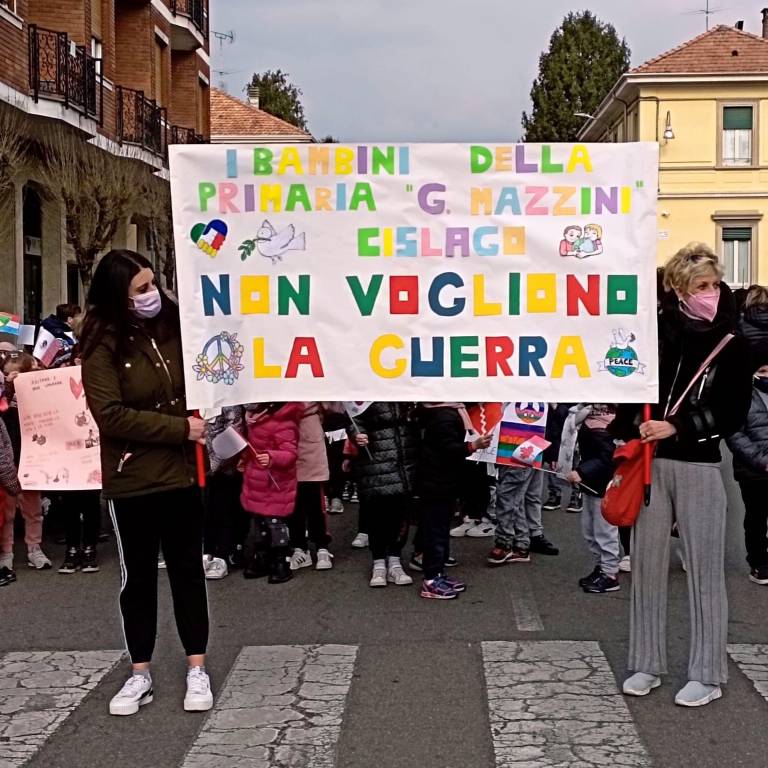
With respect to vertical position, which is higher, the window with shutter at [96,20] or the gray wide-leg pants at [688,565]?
the window with shutter at [96,20]

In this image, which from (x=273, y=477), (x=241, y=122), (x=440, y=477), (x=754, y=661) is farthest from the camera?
(x=241, y=122)

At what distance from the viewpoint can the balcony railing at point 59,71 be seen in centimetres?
1936

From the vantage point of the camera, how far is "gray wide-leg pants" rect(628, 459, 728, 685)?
5.28 m

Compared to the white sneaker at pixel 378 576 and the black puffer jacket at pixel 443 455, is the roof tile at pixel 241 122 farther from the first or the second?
the black puffer jacket at pixel 443 455

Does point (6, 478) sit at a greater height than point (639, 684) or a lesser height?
greater

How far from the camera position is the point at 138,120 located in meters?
25.7

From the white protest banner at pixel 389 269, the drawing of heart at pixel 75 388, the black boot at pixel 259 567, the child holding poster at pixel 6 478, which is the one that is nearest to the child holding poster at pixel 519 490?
the black boot at pixel 259 567

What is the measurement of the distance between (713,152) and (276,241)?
39264 millimetres

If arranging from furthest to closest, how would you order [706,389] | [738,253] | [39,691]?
[738,253] < [39,691] < [706,389]

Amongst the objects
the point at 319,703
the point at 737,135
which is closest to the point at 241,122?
the point at 737,135

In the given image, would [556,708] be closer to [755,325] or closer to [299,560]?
[299,560]

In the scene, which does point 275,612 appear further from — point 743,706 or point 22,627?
point 743,706

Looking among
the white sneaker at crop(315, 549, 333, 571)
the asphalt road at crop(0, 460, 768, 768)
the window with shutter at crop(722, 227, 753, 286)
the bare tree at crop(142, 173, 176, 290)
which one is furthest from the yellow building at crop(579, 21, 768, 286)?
the white sneaker at crop(315, 549, 333, 571)

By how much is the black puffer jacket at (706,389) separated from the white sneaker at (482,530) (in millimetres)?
4716
